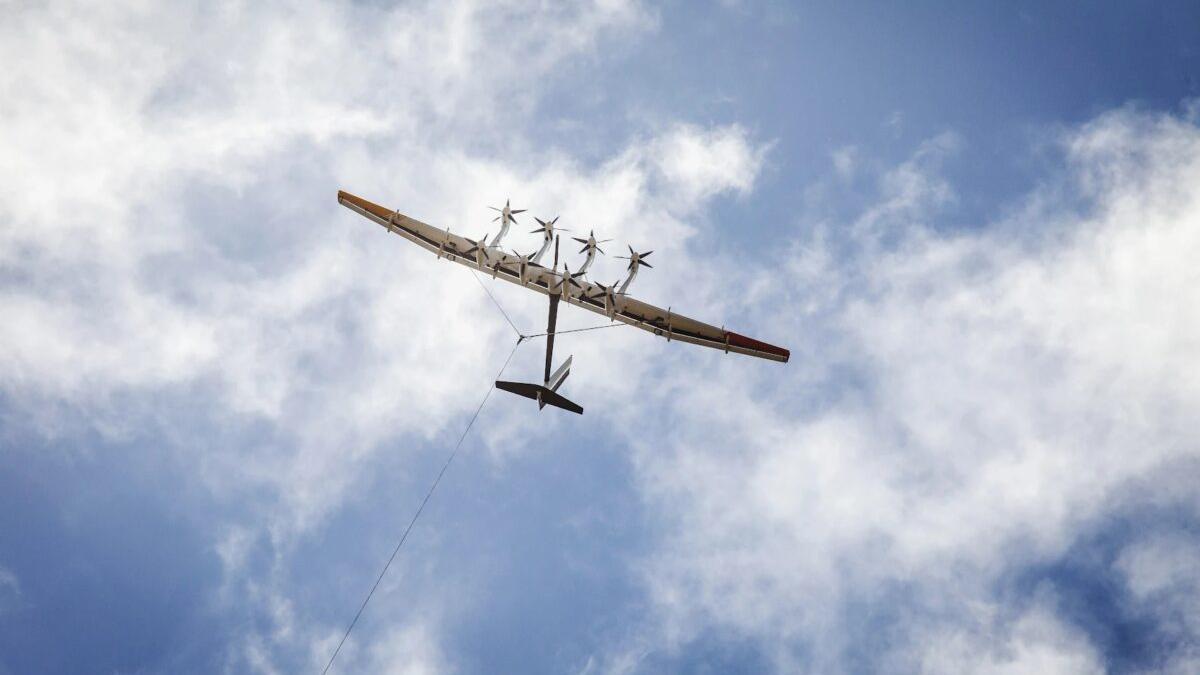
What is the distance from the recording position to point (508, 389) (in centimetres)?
4272

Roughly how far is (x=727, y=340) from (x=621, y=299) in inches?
271

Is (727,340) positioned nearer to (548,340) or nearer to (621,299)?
(621,299)

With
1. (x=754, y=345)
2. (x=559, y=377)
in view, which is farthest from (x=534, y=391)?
(x=754, y=345)

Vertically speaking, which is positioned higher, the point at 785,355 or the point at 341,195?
the point at 785,355

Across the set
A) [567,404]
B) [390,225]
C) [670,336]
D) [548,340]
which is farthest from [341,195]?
[670,336]

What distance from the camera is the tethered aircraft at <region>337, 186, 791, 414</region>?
42.6 meters

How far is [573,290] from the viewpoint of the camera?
43719 millimetres

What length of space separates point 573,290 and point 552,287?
125 centimetres

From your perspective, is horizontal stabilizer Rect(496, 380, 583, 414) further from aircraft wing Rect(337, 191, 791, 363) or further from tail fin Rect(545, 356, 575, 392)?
aircraft wing Rect(337, 191, 791, 363)

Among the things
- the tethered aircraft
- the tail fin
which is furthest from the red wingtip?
the tail fin

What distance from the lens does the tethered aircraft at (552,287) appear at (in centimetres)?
4259

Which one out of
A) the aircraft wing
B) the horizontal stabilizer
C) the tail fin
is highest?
the aircraft wing

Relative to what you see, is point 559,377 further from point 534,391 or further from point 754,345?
point 754,345

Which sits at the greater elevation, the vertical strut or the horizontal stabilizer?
the vertical strut
